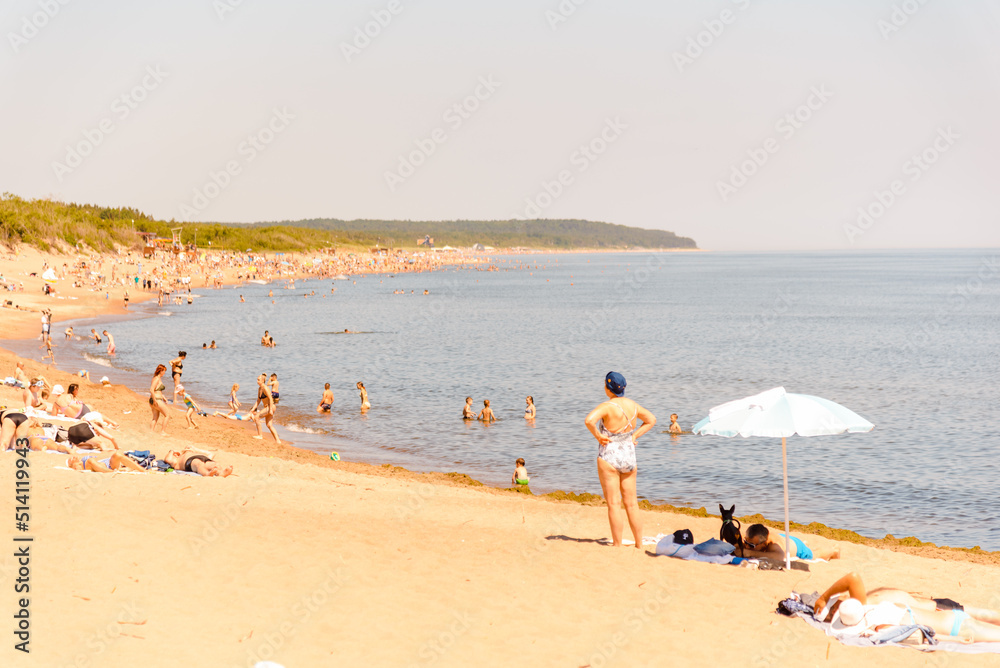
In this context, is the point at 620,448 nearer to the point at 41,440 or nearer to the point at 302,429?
the point at 41,440

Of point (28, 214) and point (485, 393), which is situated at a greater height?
point (28, 214)

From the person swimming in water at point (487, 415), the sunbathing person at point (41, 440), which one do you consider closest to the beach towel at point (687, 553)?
the sunbathing person at point (41, 440)

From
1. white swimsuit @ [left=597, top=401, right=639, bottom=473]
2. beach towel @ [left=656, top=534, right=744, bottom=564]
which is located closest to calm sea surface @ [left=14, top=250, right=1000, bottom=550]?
beach towel @ [left=656, top=534, right=744, bottom=564]

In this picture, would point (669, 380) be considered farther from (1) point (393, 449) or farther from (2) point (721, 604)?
(2) point (721, 604)

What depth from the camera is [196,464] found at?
501 inches

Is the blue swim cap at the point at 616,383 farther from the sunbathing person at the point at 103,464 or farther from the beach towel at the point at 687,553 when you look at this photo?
the sunbathing person at the point at 103,464

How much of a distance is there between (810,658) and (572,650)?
7.45 feet

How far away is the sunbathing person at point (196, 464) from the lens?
1267 cm

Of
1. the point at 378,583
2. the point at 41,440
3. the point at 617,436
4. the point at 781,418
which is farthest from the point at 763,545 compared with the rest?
the point at 41,440

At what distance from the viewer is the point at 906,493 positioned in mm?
16969

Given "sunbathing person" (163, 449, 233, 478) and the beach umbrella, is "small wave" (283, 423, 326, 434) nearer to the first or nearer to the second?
"sunbathing person" (163, 449, 233, 478)

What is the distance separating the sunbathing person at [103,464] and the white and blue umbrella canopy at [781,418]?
29.0ft

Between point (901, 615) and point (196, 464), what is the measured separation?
10238 millimetres

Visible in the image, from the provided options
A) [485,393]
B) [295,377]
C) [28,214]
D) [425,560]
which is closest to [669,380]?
[485,393]
